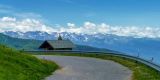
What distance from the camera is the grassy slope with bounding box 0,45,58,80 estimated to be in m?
29.5

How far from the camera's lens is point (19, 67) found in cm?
3372

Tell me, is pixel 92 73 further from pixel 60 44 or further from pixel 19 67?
pixel 60 44

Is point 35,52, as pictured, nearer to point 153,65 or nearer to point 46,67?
point 46,67

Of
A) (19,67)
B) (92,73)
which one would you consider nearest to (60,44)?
(92,73)

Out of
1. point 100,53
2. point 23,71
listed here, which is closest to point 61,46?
point 100,53

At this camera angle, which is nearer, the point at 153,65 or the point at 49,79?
the point at 49,79

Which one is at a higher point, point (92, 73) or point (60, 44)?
point (60, 44)

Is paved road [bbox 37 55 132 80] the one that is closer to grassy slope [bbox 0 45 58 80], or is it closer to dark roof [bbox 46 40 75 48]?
grassy slope [bbox 0 45 58 80]

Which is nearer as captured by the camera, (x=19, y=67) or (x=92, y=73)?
(x=19, y=67)

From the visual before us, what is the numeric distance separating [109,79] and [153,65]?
6829 millimetres

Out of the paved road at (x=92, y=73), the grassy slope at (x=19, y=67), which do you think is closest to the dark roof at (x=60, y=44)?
the paved road at (x=92, y=73)

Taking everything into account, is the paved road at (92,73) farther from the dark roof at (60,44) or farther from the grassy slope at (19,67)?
the dark roof at (60,44)

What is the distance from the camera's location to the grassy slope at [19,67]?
2945 centimetres

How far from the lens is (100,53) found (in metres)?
68.4
